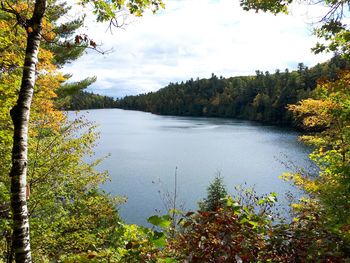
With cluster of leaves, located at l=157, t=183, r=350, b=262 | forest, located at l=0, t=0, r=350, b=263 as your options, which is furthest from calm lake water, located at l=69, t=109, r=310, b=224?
cluster of leaves, located at l=157, t=183, r=350, b=262

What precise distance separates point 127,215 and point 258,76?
437 ft

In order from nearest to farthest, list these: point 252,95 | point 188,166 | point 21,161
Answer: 1. point 21,161
2. point 188,166
3. point 252,95

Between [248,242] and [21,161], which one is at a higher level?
[21,161]

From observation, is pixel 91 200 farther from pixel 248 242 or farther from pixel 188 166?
pixel 188 166

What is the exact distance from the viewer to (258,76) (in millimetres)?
150875

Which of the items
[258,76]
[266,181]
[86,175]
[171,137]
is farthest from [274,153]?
[258,76]

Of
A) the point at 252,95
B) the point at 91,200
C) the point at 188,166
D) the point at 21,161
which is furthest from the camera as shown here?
the point at 252,95

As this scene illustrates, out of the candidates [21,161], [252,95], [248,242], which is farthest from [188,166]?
[252,95]

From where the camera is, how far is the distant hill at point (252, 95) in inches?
4215

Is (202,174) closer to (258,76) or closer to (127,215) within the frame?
(127,215)

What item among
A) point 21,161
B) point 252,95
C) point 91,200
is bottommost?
point 91,200

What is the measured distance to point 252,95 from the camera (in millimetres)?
144875

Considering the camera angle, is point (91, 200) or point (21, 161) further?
point (91, 200)

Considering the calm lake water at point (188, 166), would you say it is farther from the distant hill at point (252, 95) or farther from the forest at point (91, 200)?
the distant hill at point (252, 95)
